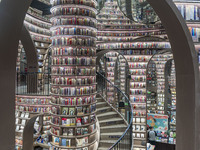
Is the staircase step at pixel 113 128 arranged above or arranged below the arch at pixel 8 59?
below

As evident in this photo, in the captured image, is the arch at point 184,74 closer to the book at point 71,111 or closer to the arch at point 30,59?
the book at point 71,111

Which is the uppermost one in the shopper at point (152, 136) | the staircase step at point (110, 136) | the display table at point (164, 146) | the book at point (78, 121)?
the book at point (78, 121)

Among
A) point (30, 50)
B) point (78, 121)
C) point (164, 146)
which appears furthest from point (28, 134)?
point (164, 146)

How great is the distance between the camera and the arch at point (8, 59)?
2.00 m

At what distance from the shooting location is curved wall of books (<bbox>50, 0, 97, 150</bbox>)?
5.20 m

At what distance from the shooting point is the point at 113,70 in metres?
13.0

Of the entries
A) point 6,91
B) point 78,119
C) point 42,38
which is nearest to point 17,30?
point 6,91

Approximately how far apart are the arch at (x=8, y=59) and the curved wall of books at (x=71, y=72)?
3000mm

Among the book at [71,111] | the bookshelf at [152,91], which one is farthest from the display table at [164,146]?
the book at [71,111]

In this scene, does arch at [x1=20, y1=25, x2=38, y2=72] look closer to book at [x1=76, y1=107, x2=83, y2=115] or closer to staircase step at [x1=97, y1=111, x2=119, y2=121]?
staircase step at [x1=97, y1=111, x2=119, y2=121]

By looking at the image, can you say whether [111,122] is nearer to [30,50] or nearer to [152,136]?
[152,136]

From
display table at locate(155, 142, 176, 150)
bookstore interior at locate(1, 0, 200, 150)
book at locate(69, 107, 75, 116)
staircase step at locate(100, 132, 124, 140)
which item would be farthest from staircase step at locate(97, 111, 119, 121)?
display table at locate(155, 142, 176, 150)

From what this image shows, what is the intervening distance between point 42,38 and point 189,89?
30.2 feet

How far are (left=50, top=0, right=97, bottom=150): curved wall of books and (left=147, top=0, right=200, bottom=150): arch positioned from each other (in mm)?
2729
